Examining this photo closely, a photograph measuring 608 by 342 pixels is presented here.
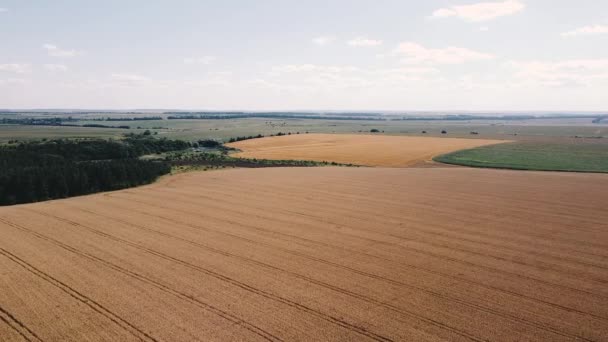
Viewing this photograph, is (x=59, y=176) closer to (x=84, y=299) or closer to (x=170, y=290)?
(x=84, y=299)

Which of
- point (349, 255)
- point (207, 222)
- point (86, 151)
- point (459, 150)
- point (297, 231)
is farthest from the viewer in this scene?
point (459, 150)

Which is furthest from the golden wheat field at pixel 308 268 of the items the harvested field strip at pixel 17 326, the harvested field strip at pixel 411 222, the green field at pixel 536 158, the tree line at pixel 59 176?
the green field at pixel 536 158

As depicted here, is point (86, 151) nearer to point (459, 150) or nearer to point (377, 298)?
point (459, 150)

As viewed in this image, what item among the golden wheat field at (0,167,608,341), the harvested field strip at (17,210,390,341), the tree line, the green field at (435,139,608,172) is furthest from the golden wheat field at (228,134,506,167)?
the harvested field strip at (17,210,390,341)

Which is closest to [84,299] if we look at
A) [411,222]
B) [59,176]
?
[411,222]

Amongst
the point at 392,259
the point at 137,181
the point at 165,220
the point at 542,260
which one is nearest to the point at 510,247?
the point at 542,260

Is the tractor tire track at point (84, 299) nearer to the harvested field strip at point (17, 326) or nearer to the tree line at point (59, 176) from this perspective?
the harvested field strip at point (17, 326)

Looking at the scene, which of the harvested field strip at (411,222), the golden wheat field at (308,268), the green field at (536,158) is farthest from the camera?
the green field at (536,158)
